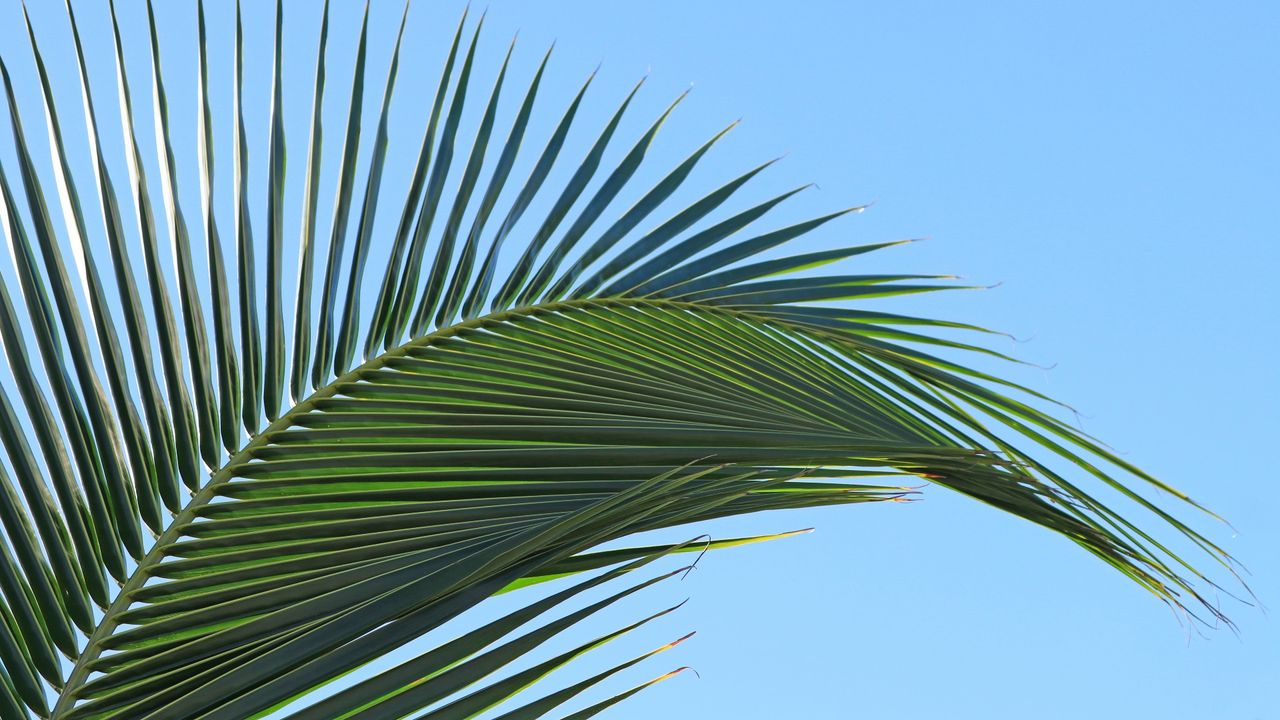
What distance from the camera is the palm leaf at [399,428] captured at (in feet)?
3.38

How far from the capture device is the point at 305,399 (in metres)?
1.57

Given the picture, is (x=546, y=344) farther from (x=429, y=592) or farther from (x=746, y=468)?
(x=429, y=592)

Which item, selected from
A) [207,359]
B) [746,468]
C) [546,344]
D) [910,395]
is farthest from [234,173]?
[910,395]

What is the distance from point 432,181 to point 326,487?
55 centimetres

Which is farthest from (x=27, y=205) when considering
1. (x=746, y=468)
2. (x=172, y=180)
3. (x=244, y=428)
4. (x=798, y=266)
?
(x=798, y=266)

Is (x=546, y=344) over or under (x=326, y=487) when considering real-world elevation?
over

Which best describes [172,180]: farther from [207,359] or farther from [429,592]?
[429,592]

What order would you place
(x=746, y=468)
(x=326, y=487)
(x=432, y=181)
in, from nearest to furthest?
1. (x=746, y=468)
2. (x=326, y=487)
3. (x=432, y=181)

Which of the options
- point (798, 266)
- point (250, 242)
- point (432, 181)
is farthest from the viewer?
point (798, 266)

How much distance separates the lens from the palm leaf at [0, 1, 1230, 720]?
1.03 m

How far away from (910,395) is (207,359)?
3.19 feet

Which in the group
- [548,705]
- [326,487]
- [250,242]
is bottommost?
[548,705]

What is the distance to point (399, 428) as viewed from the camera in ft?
4.77

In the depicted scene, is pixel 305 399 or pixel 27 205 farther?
pixel 305 399
